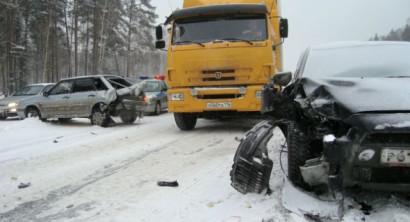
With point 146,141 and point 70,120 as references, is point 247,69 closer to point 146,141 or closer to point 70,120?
point 146,141

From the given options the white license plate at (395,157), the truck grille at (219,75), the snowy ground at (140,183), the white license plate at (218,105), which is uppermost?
the truck grille at (219,75)

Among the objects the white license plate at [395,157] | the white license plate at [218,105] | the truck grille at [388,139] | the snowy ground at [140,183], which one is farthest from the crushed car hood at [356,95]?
the white license plate at [218,105]

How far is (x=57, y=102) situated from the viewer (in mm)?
13500

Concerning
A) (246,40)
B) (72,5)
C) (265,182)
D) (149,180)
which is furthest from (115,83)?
(72,5)

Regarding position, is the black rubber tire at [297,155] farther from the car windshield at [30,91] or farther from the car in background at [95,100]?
the car windshield at [30,91]

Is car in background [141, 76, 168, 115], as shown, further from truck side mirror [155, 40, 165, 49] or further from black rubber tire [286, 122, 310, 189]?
black rubber tire [286, 122, 310, 189]

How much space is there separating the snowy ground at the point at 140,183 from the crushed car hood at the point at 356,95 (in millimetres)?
903

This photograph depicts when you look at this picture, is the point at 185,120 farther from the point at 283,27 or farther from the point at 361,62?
the point at 361,62

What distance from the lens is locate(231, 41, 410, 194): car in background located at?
133 inches

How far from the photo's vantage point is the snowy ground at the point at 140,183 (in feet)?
13.3

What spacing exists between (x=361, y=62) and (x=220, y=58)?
4749 mm

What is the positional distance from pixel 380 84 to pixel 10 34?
3641cm

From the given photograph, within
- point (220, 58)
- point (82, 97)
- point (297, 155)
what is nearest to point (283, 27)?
point (220, 58)

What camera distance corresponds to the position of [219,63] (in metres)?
9.41
